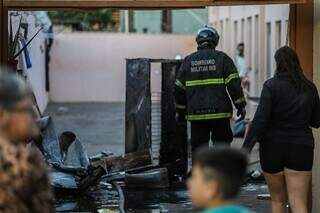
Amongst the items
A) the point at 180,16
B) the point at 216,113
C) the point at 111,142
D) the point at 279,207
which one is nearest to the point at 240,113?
the point at 216,113

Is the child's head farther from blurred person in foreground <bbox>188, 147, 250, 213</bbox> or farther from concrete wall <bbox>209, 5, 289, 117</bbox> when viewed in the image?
concrete wall <bbox>209, 5, 289, 117</bbox>

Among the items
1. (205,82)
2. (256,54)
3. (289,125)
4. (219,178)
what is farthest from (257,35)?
(219,178)

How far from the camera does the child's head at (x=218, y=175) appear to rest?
3.56 m

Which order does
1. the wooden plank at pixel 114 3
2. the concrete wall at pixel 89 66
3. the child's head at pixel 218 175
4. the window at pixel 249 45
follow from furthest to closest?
the concrete wall at pixel 89 66, the window at pixel 249 45, the wooden plank at pixel 114 3, the child's head at pixel 218 175

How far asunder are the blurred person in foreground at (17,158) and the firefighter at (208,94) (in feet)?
16.6

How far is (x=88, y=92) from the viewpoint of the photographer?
104 ft

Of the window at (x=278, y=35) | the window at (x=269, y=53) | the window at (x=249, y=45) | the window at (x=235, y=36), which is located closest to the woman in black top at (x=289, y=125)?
the window at (x=278, y=35)

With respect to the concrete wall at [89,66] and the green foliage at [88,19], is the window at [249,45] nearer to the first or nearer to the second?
the concrete wall at [89,66]

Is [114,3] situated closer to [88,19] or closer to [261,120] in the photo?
[261,120]

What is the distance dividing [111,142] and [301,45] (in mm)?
9857

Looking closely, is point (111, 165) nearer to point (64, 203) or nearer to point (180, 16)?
point (64, 203)

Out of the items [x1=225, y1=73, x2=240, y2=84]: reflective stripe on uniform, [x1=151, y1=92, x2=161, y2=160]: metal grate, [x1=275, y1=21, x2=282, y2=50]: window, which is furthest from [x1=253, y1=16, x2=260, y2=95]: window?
[x1=225, y1=73, x2=240, y2=84]: reflective stripe on uniform

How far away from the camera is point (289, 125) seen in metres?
6.81

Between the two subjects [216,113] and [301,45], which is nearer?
[301,45]
